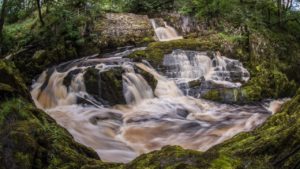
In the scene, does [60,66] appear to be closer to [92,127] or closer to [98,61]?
[98,61]

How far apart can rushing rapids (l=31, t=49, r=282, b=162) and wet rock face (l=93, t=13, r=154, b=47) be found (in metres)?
1.44

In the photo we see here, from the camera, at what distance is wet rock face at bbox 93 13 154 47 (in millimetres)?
15648

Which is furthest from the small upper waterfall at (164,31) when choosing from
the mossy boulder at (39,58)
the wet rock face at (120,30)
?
the mossy boulder at (39,58)

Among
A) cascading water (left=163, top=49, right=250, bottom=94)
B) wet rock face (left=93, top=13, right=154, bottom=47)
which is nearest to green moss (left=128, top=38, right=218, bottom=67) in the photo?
cascading water (left=163, top=49, right=250, bottom=94)

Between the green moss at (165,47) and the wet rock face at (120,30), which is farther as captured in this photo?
the wet rock face at (120,30)

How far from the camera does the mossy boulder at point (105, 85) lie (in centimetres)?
1188

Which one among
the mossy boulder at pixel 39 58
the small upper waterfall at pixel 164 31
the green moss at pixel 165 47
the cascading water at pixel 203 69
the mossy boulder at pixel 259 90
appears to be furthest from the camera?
the small upper waterfall at pixel 164 31

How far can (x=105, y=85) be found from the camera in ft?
39.7

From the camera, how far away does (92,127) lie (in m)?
9.65

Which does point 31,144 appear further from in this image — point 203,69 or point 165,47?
point 165,47

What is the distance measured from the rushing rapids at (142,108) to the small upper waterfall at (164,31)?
2209 millimetres

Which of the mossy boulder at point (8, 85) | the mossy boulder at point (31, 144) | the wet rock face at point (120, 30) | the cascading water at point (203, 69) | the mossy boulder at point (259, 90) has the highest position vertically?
the wet rock face at point (120, 30)

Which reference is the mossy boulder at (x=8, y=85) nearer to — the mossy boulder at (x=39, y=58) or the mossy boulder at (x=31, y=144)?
the mossy boulder at (x=31, y=144)

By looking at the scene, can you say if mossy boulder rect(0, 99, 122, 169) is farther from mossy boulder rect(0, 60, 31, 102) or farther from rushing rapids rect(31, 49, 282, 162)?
rushing rapids rect(31, 49, 282, 162)
